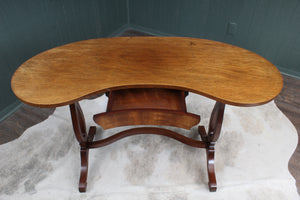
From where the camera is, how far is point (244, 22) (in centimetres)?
245

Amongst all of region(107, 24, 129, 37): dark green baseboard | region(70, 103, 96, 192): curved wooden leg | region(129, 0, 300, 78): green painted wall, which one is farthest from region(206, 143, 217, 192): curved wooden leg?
region(107, 24, 129, 37): dark green baseboard

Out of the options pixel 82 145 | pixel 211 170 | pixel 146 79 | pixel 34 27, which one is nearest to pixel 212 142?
pixel 211 170

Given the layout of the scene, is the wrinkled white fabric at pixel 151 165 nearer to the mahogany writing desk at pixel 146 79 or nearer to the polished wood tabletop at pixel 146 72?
the mahogany writing desk at pixel 146 79

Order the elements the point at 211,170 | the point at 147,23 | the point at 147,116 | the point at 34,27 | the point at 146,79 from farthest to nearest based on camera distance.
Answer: the point at 147,23, the point at 34,27, the point at 211,170, the point at 147,116, the point at 146,79

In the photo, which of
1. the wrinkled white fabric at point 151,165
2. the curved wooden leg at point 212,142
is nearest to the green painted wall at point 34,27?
the wrinkled white fabric at point 151,165

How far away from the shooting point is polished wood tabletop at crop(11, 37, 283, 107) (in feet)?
3.35

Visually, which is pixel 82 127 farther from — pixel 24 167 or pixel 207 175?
pixel 207 175

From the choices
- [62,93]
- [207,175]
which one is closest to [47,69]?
[62,93]

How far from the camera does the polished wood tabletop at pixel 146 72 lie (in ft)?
3.35

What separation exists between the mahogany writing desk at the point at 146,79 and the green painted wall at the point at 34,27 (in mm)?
727

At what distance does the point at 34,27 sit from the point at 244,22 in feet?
6.98

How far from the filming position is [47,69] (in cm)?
117

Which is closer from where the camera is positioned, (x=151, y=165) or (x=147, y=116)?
(x=147, y=116)

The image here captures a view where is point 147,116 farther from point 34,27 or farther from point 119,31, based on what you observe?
point 119,31
